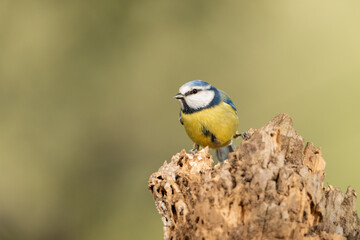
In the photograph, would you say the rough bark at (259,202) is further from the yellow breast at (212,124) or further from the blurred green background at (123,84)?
the blurred green background at (123,84)

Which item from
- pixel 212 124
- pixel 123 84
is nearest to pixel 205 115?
pixel 212 124

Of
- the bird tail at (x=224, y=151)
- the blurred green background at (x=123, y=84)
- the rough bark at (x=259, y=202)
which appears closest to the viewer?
the rough bark at (x=259, y=202)

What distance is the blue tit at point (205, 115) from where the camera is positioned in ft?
11.3

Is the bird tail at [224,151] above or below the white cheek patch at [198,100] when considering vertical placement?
→ below

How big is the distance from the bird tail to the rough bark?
1.64 meters

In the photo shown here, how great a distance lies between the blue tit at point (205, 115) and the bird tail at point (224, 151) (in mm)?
388

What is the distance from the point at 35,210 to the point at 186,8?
3.22 meters

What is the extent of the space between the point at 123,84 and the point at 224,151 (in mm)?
2347

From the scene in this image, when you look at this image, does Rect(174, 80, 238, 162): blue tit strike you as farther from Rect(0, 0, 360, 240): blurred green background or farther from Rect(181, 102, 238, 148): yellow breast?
Rect(0, 0, 360, 240): blurred green background

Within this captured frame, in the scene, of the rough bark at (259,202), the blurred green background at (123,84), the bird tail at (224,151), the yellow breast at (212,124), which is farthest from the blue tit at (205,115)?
the blurred green background at (123,84)

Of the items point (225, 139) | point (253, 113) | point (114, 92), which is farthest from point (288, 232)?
point (114, 92)

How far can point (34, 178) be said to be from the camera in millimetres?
5711

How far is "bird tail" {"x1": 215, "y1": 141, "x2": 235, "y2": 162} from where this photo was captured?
393cm

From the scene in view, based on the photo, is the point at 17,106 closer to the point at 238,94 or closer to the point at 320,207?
the point at 238,94
